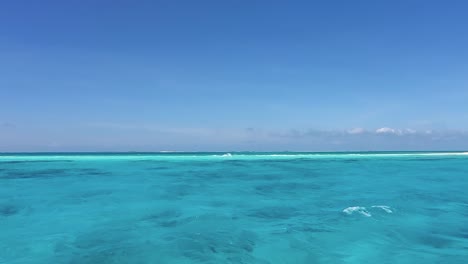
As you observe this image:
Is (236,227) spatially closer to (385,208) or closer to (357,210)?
(357,210)

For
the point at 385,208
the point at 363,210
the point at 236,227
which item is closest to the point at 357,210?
the point at 363,210

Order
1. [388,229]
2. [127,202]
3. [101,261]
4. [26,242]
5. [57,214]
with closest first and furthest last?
[101,261]
[26,242]
[388,229]
[57,214]
[127,202]

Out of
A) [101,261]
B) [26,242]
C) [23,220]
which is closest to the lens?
[101,261]

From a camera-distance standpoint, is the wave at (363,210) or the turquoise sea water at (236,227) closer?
the turquoise sea water at (236,227)

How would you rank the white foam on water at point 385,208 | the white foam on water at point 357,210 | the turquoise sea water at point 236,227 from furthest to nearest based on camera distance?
1. the white foam on water at point 385,208
2. the white foam on water at point 357,210
3. the turquoise sea water at point 236,227

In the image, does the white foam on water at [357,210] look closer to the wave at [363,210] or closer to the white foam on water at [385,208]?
the wave at [363,210]

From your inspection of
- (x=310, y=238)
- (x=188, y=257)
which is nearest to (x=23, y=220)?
(x=188, y=257)

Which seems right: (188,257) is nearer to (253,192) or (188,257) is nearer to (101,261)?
(101,261)

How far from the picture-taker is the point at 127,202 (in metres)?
14.5

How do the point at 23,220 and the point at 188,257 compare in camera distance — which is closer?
the point at 188,257

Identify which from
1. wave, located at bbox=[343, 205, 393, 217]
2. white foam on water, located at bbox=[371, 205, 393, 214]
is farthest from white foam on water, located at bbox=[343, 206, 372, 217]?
white foam on water, located at bbox=[371, 205, 393, 214]

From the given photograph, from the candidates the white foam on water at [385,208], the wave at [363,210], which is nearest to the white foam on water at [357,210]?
the wave at [363,210]

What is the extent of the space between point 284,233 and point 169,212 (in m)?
4.71

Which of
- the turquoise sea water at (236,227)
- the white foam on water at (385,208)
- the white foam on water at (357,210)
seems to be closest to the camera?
the turquoise sea water at (236,227)
